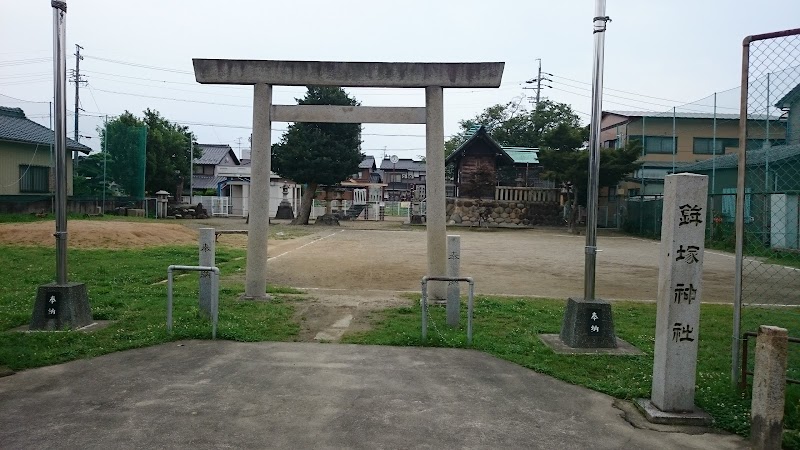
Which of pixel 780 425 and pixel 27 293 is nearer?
pixel 780 425

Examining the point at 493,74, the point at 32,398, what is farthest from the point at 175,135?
the point at 32,398

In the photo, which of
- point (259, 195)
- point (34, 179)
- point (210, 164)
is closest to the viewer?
point (259, 195)

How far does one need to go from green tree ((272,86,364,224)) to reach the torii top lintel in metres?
23.3

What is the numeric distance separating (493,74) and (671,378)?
567 centimetres

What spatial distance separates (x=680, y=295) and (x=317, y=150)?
29342mm

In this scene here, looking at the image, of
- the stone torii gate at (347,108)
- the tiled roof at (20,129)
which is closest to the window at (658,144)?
the stone torii gate at (347,108)

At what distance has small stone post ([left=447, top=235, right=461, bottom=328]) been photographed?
776cm

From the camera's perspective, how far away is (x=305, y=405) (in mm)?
4875

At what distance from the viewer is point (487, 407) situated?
496cm

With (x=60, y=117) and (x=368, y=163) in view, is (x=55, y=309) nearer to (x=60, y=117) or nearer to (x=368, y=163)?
(x=60, y=117)

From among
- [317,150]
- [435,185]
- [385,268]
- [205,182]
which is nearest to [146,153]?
[317,150]

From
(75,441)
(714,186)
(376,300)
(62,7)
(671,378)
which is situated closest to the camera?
(75,441)

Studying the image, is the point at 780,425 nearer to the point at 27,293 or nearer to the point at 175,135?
the point at 27,293

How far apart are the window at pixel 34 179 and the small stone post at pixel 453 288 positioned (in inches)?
989
